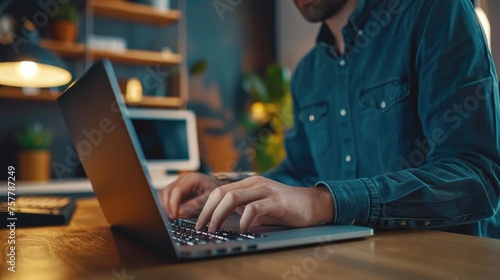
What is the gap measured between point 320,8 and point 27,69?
1.05 metres

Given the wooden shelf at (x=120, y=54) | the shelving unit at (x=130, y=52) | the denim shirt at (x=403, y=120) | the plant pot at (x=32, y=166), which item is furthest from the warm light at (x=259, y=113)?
the denim shirt at (x=403, y=120)

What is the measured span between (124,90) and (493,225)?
9.59 ft

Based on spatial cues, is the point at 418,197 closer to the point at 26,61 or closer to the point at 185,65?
the point at 26,61

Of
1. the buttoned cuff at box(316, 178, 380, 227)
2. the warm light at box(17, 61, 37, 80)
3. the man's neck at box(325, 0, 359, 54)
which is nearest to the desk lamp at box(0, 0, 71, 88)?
the warm light at box(17, 61, 37, 80)

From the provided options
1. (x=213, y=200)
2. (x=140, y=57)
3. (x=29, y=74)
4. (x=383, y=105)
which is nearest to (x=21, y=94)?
(x=140, y=57)

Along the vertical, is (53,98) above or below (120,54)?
below

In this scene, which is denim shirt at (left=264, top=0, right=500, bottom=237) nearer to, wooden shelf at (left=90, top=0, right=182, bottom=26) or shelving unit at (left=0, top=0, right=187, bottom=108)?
shelving unit at (left=0, top=0, right=187, bottom=108)

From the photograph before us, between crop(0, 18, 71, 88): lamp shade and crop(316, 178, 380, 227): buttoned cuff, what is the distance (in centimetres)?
116

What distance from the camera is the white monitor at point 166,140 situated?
2682mm

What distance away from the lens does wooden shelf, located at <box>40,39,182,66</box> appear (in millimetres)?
3041

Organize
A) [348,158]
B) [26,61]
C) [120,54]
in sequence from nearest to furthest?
[348,158], [26,61], [120,54]

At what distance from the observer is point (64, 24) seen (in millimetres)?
3072

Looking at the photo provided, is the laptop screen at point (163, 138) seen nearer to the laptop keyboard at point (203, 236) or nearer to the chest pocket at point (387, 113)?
the chest pocket at point (387, 113)

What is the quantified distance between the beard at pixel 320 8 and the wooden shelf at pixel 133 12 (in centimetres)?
240
